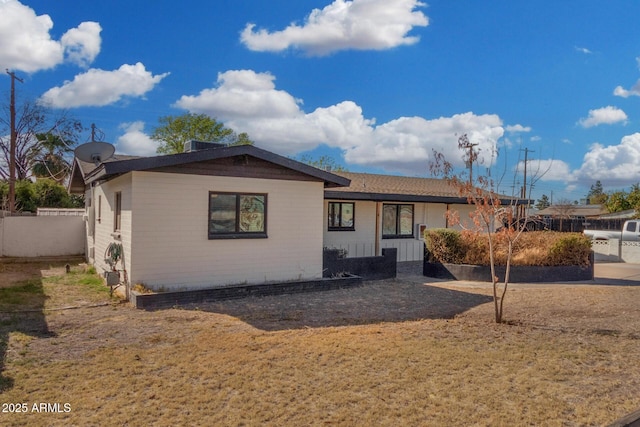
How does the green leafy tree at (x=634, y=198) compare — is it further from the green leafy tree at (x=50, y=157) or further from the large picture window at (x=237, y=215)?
the green leafy tree at (x=50, y=157)

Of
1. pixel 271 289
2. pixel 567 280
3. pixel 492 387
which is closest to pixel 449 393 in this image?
pixel 492 387

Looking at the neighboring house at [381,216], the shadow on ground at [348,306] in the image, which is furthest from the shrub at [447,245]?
the shadow on ground at [348,306]

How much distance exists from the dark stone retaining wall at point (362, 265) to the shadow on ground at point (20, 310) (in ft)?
20.3

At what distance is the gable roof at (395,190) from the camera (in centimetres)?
1440

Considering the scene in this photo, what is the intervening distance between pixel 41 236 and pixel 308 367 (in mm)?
14722

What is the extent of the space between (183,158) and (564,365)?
7.21 meters

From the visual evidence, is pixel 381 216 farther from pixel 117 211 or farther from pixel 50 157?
pixel 50 157

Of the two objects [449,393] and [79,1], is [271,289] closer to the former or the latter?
[449,393]

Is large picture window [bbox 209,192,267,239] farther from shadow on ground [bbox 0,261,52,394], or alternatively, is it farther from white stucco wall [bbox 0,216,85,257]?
white stucco wall [bbox 0,216,85,257]

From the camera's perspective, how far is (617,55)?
12.5m

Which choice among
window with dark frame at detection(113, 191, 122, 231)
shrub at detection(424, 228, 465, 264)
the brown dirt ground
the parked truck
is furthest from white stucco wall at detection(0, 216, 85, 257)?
the parked truck

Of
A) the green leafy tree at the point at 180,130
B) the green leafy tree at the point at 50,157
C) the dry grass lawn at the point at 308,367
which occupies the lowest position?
the dry grass lawn at the point at 308,367

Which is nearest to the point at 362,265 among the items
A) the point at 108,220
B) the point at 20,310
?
the point at 108,220

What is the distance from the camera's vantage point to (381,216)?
15.9 metres
